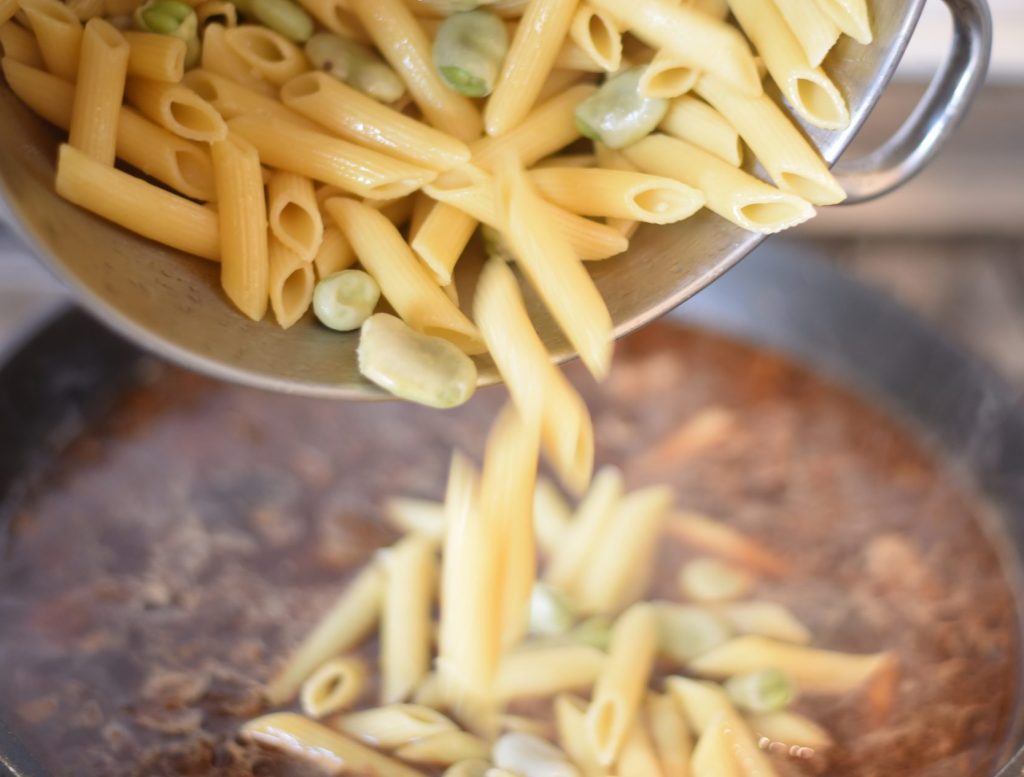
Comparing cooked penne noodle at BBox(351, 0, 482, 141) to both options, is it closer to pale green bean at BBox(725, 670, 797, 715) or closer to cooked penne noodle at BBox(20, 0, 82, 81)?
cooked penne noodle at BBox(20, 0, 82, 81)

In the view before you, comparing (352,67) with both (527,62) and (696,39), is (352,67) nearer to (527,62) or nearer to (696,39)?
(527,62)

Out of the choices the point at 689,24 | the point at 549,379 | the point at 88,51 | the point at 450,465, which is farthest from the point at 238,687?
→ the point at 689,24

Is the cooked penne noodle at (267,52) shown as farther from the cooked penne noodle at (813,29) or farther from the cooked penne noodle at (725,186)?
the cooked penne noodle at (813,29)

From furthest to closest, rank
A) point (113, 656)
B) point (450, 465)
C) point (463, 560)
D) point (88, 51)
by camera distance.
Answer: point (450, 465) < point (113, 656) < point (463, 560) < point (88, 51)

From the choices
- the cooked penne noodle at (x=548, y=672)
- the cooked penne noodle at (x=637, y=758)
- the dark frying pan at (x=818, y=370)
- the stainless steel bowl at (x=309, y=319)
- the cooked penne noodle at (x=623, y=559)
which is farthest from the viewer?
the dark frying pan at (x=818, y=370)

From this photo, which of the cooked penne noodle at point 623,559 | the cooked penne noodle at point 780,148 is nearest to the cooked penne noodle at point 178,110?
the cooked penne noodle at point 780,148

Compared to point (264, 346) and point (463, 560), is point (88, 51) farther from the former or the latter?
point (463, 560)

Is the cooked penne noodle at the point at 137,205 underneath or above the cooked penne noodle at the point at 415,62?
underneath
